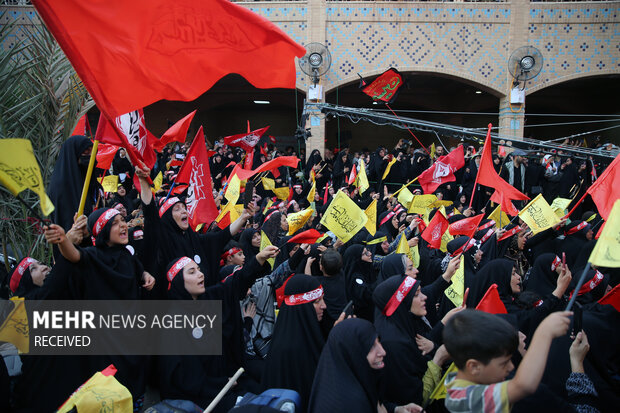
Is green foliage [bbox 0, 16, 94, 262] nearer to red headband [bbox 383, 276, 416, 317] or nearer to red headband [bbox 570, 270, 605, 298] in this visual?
red headband [bbox 383, 276, 416, 317]

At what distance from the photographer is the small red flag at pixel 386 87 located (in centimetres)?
984

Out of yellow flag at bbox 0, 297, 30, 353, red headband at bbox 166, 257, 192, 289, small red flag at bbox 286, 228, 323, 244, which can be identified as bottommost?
yellow flag at bbox 0, 297, 30, 353

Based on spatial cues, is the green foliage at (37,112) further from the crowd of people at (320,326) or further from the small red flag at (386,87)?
the small red flag at (386,87)

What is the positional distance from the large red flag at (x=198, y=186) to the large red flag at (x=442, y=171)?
4011 mm

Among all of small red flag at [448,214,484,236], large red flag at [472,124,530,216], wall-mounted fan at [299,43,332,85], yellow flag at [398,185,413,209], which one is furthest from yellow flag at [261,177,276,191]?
wall-mounted fan at [299,43,332,85]

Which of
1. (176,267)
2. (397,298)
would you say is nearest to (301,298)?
(397,298)

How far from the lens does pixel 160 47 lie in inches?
116

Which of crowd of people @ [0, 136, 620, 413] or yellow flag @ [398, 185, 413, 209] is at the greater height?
yellow flag @ [398, 185, 413, 209]

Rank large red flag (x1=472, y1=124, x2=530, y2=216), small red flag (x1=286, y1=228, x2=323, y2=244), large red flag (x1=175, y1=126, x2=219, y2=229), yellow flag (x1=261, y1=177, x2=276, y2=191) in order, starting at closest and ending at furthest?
small red flag (x1=286, y1=228, x2=323, y2=244) → large red flag (x1=175, y1=126, x2=219, y2=229) → large red flag (x1=472, y1=124, x2=530, y2=216) → yellow flag (x1=261, y1=177, x2=276, y2=191)

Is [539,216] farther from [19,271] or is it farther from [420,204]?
[19,271]

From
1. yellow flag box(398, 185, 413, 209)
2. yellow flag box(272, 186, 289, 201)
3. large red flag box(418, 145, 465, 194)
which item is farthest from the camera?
yellow flag box(272, 186, 289, 201)

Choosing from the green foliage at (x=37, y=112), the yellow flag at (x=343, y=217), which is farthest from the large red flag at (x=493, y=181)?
the green foliage at (x=37, y=112)

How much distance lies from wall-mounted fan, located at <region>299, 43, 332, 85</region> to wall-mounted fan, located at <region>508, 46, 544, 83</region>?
5.96 meters

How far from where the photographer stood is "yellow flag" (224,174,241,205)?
609 centimetres
